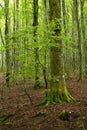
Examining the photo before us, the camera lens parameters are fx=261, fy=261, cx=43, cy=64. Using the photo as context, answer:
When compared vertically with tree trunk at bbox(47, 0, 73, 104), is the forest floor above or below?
below

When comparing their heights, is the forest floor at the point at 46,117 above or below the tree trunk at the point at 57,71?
below

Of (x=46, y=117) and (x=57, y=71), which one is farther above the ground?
(x=57, y=71)

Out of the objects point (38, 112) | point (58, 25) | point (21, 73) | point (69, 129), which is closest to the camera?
point (69, 129)

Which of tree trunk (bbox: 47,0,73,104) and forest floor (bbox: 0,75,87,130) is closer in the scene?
forest floor (bbox: 0,75,87,130)

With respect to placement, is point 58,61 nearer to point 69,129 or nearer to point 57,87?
point 57,87

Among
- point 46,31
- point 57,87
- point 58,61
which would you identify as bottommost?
point 57,87

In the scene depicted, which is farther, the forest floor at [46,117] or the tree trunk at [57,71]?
the tree trunk at [57,71]

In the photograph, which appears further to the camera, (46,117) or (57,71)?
(57,71)

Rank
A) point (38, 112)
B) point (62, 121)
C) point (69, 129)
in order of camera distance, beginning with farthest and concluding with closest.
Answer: point (38, 112) → point (62, 121) → point (69, 129)

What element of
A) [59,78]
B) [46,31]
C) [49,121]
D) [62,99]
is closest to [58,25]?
[46,31]

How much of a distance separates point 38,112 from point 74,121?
6.22 ft

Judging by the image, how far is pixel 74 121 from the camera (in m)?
8.68

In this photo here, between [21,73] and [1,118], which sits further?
[21,73]

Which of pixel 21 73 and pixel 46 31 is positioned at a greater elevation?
pixel 46 31
